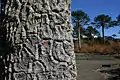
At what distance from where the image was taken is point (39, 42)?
79.0 inches

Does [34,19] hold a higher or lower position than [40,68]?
higher

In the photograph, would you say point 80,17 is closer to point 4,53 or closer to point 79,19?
point 79,19

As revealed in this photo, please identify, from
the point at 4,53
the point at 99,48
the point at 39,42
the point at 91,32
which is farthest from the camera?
the point at 91,32

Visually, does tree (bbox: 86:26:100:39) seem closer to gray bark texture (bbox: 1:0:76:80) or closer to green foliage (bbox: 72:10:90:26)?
green foliage (bbox: 72:10:90:26)

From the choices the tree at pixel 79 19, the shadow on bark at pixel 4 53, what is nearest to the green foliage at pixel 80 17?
the tree at pixel 79 19

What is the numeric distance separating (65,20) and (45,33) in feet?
0.56

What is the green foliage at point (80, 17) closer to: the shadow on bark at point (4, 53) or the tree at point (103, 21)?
the tree at point (103, 21)

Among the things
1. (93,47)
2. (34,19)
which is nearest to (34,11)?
(34,19)

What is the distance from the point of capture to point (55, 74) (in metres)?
2.02

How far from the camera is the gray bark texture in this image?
201 cm

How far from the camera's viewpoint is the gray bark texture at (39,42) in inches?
79.0

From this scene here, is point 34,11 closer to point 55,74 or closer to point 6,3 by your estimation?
point 6,3

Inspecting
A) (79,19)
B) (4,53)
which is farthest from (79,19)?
(4,53)

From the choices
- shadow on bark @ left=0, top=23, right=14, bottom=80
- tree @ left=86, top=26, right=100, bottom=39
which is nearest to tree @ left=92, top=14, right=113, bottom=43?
tree @ left=86, top=26, right=100, bottom=39
